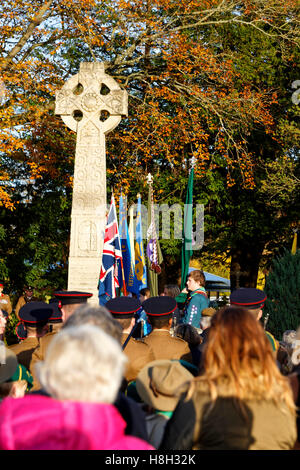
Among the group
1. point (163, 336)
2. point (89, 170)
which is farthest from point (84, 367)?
point (89, 170)

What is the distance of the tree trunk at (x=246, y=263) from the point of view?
72.7 ft

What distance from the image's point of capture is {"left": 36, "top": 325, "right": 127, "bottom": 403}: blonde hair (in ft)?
6.86

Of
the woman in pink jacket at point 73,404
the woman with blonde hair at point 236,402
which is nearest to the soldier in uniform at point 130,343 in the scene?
the woman with blonde hair at point 236,402

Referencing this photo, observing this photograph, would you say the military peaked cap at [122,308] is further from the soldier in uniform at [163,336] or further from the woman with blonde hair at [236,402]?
the woman with blonde hair at [236,402]

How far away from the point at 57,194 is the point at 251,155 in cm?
668

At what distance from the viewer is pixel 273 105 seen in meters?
21.5

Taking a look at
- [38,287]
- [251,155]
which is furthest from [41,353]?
[251,155]

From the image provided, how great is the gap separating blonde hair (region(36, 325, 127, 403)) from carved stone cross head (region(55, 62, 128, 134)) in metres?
8.12

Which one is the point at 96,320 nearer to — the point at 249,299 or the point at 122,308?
the point at 122,308

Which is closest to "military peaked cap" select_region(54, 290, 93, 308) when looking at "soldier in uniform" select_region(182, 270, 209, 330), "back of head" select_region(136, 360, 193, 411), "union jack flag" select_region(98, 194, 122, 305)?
"soldier in uniform" select_region(182, 270, 209, 330)

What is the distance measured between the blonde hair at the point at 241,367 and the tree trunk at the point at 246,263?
19.4 meters

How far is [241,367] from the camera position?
270cm

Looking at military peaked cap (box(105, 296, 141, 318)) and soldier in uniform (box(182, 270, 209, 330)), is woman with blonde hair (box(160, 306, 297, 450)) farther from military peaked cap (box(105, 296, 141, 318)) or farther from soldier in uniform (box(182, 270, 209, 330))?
soldier in uniform (box(182, 270, 209, 330))

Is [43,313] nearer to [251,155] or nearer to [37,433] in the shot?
[37,433]
